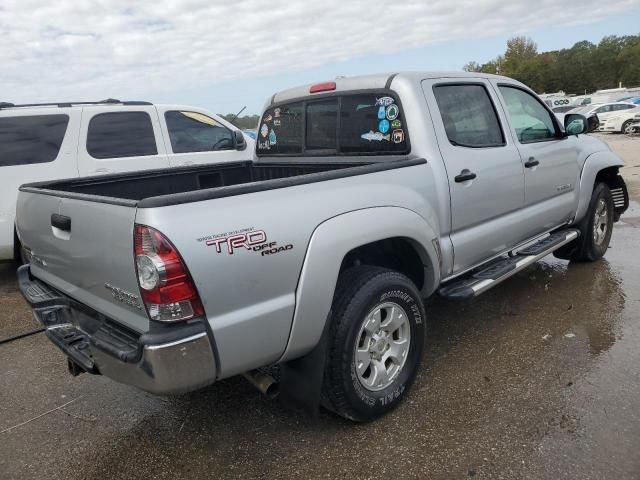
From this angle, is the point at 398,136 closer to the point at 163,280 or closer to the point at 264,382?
the point at 264,382

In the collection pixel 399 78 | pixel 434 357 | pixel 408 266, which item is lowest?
pixel 434 357

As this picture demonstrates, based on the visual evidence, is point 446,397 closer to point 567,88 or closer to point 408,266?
point 408,266

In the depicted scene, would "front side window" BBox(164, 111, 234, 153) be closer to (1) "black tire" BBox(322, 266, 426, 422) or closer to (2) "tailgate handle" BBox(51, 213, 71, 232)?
(2) "tailgate handle" BBox(51, 213, 71, 232)

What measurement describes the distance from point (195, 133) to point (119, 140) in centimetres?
106

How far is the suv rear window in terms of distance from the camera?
345cm

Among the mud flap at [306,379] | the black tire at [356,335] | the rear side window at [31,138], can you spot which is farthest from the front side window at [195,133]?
the mud flap at [306,379]

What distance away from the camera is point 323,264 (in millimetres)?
2504

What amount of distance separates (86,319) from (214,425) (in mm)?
933

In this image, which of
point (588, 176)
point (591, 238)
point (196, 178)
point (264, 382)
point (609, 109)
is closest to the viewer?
point (264, 382)

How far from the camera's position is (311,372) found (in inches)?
103

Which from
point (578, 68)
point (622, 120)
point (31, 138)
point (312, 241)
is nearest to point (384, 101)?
point (312, 241)

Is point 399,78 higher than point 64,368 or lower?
higher

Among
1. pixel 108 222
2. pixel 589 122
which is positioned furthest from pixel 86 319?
pixel 589 122

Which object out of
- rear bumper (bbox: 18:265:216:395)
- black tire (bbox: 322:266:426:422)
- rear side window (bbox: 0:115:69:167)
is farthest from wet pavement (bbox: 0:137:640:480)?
rear side window (bbox: 0:115:69:167)
